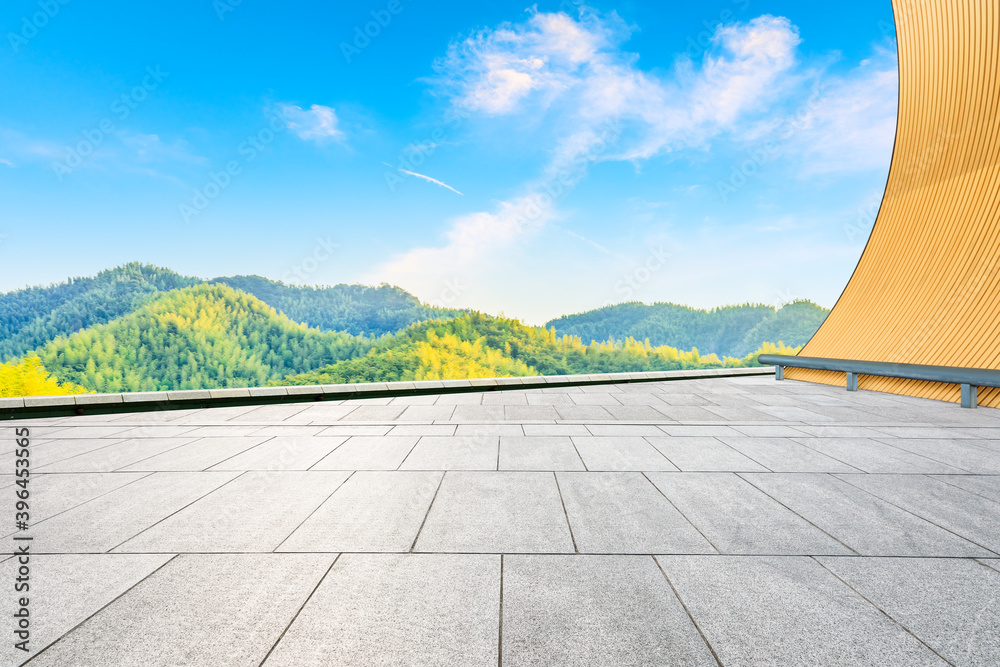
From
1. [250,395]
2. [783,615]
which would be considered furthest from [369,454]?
[250,395]

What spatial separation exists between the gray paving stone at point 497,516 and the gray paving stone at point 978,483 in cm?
352

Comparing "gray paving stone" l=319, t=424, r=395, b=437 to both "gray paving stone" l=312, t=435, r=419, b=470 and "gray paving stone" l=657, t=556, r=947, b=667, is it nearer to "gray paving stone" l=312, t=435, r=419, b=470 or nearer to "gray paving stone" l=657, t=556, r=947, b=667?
"gray paving stone" l=312, t=435, r=419, b=470

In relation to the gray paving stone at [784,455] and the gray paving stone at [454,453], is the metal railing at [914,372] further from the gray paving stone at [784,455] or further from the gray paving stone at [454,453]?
the gray paving stone at [454,453]

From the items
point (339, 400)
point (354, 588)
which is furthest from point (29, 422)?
point (354, 588)

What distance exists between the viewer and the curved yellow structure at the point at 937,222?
8.86 metres

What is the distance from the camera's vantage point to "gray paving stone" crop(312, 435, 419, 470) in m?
4.78

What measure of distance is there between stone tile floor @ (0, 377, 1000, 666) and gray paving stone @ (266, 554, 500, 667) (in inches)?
0.5

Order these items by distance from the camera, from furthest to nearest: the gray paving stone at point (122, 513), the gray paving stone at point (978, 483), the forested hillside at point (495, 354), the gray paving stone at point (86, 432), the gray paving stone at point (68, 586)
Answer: the forested hillside at point (495, 354) → the gray paving stone at point (86, 432) → the gray paving stone at point (978, 483) → the gray paving stone at point (122, 513) → the gray paving stone at point (68, 586)

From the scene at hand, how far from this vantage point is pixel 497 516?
3.44 m

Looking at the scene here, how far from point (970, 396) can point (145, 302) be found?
69.1 meters

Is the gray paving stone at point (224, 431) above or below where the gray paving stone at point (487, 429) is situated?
below

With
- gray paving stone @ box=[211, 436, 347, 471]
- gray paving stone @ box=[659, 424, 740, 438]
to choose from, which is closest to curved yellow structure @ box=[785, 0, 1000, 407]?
gray paving stone @ box=[659, 424, 740, 438]

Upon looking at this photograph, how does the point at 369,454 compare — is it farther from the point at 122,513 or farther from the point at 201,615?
the point at 201,615

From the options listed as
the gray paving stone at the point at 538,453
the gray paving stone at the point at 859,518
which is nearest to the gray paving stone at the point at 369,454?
the gray paving stone at the point at 538,453
